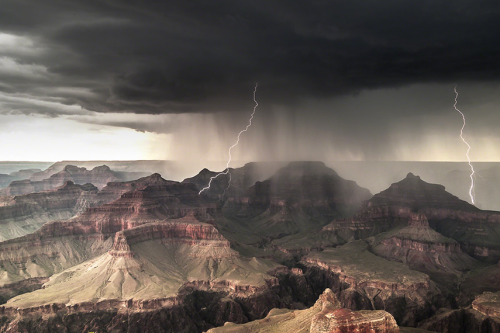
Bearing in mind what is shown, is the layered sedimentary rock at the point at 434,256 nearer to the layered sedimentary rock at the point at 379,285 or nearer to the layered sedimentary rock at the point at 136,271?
the layered sedimentary rock at the point at 379,285

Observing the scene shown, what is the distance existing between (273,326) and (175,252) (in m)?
91.4

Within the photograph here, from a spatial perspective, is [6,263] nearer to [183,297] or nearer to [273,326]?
[183,297]

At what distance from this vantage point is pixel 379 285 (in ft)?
523

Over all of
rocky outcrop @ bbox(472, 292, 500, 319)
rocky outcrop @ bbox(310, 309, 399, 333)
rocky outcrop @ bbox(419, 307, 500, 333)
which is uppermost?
rocky outcrop @ bbox(310, 309, 399, 333)

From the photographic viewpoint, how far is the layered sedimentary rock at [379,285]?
483ft

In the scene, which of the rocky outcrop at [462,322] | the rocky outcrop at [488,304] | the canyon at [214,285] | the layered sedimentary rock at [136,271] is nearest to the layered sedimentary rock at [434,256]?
the canyon at [214,285]

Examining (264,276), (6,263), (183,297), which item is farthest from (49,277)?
(264,276)

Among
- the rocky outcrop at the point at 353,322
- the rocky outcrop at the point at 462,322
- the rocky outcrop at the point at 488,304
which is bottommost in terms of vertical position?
the rocky outcrop at the point at 462,322

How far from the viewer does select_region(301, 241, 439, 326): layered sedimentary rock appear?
147 metres

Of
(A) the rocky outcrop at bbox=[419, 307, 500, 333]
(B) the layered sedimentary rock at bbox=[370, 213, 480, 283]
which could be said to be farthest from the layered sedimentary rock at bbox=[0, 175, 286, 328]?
(B) the layered sedimentary rock at bbox=[370, 213, 480, 283]

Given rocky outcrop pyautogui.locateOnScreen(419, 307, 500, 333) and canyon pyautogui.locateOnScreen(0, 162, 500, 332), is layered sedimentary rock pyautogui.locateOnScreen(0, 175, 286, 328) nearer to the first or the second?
canyon pyautogui.locateOnScreen(0, 162, 500, 332)

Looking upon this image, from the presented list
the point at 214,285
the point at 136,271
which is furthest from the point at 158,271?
the point at 214,285

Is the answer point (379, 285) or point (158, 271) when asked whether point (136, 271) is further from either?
point (379, 285)

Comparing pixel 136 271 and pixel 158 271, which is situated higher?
pixel 136 271
